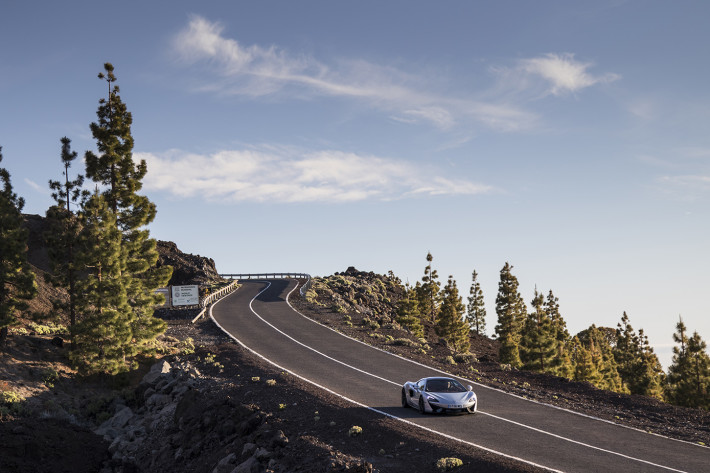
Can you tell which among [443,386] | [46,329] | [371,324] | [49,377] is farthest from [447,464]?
[46,329]

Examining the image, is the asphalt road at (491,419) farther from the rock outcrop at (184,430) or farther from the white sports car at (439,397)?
the rock outcrop at (184,430)

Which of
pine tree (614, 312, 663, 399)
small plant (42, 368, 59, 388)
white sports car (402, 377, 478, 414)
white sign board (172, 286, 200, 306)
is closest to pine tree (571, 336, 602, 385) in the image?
pine tree (614, 312, 663, 399)

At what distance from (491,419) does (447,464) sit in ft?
21.1

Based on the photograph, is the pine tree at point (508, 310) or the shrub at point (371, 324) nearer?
the shrub at point (371, 324)

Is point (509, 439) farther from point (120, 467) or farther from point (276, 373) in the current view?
point (120, 467)

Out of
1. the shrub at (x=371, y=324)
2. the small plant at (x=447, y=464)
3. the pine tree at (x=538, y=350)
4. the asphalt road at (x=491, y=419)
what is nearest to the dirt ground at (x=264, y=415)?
the small plant at (x=447, y=464)

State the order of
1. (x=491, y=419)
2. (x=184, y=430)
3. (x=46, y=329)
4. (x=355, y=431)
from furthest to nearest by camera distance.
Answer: (x=46, y=329) → (x=184, y=430) → (x=491, y=419) → (x=355, y=431)

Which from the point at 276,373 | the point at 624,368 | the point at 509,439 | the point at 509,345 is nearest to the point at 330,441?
the point at 509,439

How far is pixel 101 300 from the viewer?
31469 millimetres

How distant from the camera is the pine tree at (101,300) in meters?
31.0

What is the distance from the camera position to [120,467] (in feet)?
78.6

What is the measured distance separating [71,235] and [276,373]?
15.6 m

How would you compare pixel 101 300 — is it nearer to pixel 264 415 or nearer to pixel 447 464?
pixel 264 415

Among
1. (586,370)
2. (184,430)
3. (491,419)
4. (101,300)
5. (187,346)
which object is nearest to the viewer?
(491,419)
